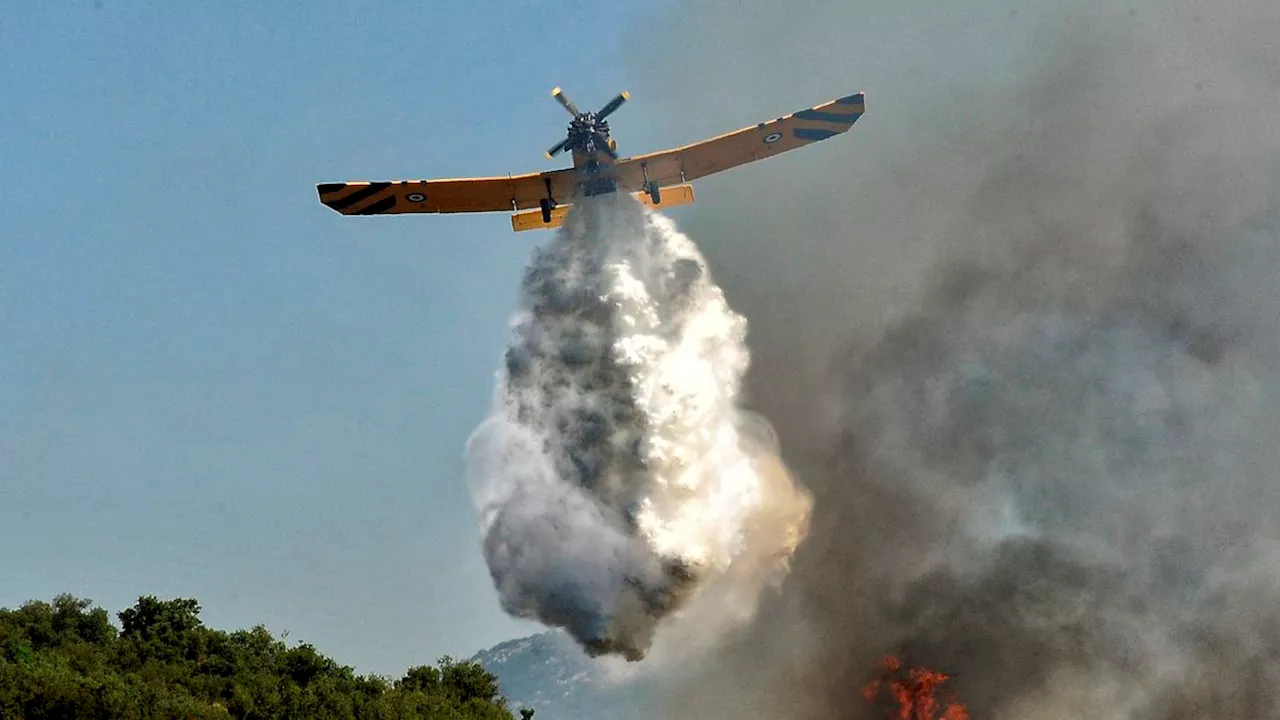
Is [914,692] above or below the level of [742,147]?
below

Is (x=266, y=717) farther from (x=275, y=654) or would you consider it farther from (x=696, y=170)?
(x=696, y=170)

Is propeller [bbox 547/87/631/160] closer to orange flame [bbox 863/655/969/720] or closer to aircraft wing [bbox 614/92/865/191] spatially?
aircraft wing [bbox 614/92/865/191]

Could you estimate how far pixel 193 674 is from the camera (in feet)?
236

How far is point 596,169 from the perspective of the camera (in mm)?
56031

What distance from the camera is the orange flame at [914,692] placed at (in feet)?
209

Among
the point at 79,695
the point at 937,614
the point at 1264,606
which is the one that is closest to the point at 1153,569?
the point at 1264,606

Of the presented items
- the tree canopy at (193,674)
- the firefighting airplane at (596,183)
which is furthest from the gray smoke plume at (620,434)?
the tree canopy at (193,674)

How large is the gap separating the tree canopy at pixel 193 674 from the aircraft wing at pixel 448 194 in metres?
25.6

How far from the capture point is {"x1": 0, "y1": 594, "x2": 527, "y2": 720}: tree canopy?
59.7 meters

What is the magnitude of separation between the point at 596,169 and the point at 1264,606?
140 ft

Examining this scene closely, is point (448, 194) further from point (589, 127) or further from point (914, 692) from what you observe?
point (914, 692)

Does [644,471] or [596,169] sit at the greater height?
[596,169]

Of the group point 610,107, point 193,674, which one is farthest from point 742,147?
point 193,674

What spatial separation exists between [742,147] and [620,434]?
50.8ft
